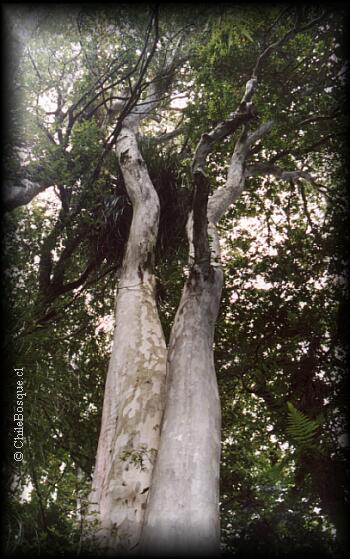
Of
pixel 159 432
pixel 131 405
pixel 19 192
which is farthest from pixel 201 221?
pixel 19 192

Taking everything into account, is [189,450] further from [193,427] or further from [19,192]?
[19,192]

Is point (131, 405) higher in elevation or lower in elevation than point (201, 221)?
lower

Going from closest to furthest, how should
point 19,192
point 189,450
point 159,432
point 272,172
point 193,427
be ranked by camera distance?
point 189,450, point 193,427, point 159,432, point 19,192, point 272,172

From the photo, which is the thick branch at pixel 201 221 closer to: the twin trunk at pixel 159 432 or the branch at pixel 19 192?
the twin trunk at pixel 159 432

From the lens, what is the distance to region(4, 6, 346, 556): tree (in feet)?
8.79

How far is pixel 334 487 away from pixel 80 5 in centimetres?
551

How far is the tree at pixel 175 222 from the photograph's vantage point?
105 inches

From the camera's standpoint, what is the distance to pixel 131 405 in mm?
3082

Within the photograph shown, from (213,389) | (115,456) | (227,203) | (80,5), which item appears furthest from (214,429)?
(80,5)

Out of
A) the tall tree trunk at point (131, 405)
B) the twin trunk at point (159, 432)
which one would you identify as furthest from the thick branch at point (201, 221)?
the tall tree trunk at point (131, 405)

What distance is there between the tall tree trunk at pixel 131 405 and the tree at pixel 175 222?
0.04 ft

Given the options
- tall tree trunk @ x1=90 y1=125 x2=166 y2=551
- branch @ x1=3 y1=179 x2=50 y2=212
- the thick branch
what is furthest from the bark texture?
branch @ x1=3 y1=179 x2=50 y2=212

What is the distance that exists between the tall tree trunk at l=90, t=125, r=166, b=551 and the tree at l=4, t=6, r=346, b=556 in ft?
0.04

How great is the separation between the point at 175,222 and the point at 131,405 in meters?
3.33
